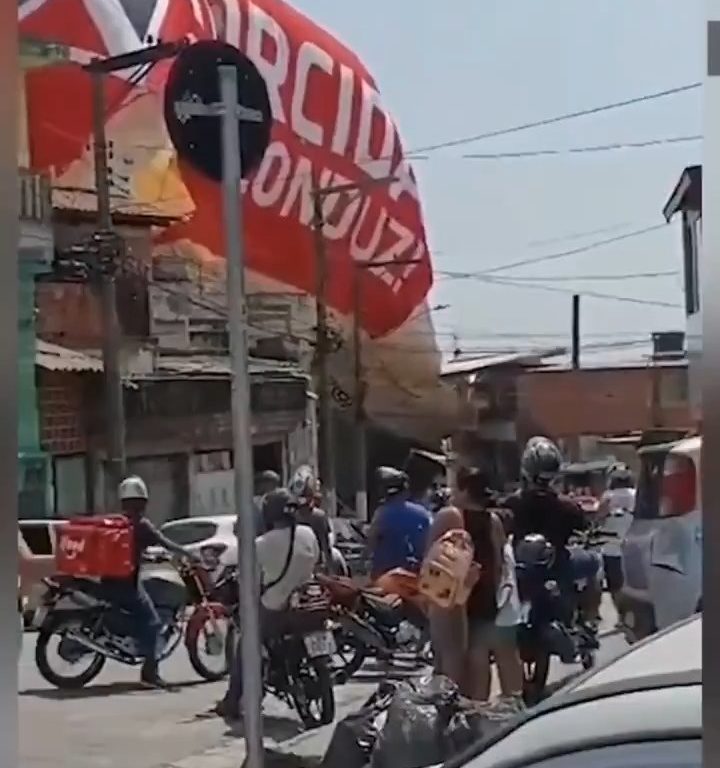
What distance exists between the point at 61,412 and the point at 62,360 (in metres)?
0.07

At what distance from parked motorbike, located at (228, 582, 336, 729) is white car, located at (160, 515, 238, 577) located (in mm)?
73

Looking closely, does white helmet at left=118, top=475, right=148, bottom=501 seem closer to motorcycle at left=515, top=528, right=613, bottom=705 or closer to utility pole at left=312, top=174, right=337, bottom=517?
utility pole at left=312, top=174, right=337, bottom=517

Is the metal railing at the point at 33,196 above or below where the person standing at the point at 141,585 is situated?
above

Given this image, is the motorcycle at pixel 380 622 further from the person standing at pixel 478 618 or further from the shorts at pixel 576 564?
the shorts at pixel 576 564

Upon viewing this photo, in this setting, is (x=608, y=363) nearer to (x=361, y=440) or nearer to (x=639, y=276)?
(x=639, y=276)

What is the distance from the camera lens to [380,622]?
61.1 inches

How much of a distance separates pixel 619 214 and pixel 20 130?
76cm

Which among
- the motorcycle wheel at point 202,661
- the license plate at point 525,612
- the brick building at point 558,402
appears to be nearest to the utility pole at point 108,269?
the motorcycle wheel at point 202,661

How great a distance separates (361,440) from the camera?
1.58m

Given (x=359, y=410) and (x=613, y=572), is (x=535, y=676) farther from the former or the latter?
(x=359, y=410)

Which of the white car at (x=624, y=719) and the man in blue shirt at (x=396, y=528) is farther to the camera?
the man in blue shirt at (x=396, y=528)

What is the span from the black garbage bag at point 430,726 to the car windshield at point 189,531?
1.05ft

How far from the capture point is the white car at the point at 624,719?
1.31 m

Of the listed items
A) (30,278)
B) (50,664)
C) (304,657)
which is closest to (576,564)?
(304,657)
